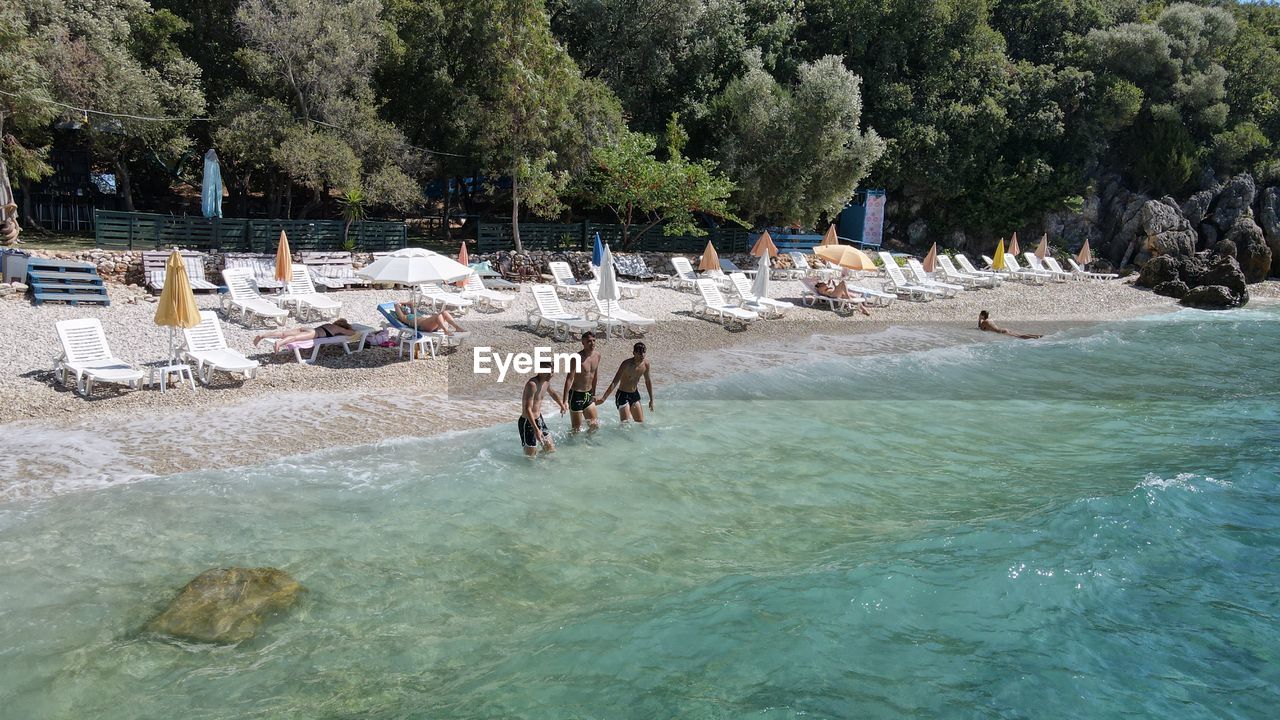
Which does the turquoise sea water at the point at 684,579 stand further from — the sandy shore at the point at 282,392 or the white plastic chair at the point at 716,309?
the white plastic chair at the point at 716,309

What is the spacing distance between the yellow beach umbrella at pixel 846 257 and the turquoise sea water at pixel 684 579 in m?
9.84

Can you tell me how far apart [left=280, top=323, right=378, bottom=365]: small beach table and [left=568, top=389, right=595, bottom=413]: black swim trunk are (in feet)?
15.3

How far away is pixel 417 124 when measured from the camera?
27.3 m

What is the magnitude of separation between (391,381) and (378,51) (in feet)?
51.8

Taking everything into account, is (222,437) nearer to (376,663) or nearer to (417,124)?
(376,663)

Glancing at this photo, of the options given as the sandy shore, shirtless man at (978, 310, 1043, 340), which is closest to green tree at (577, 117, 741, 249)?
the sandy shore

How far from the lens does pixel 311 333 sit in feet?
44.4

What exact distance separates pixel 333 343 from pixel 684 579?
830 centimetres

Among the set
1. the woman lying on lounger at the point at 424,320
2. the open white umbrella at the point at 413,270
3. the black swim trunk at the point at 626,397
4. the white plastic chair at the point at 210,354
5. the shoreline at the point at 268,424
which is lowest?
the shoreline at the point at 268,424

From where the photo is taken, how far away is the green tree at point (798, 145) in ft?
91.5

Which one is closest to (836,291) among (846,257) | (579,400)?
(846,257)

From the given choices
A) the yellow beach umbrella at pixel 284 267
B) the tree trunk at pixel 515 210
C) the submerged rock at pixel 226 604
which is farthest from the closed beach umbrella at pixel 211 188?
the submerged rock at pixel 226 604

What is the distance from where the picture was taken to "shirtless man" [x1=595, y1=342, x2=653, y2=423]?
1112 cm

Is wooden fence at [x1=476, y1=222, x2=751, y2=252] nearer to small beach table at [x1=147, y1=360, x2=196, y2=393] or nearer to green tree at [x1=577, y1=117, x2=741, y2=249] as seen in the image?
green tree at [x1=577, y1=117, x2=741, y2=249]
